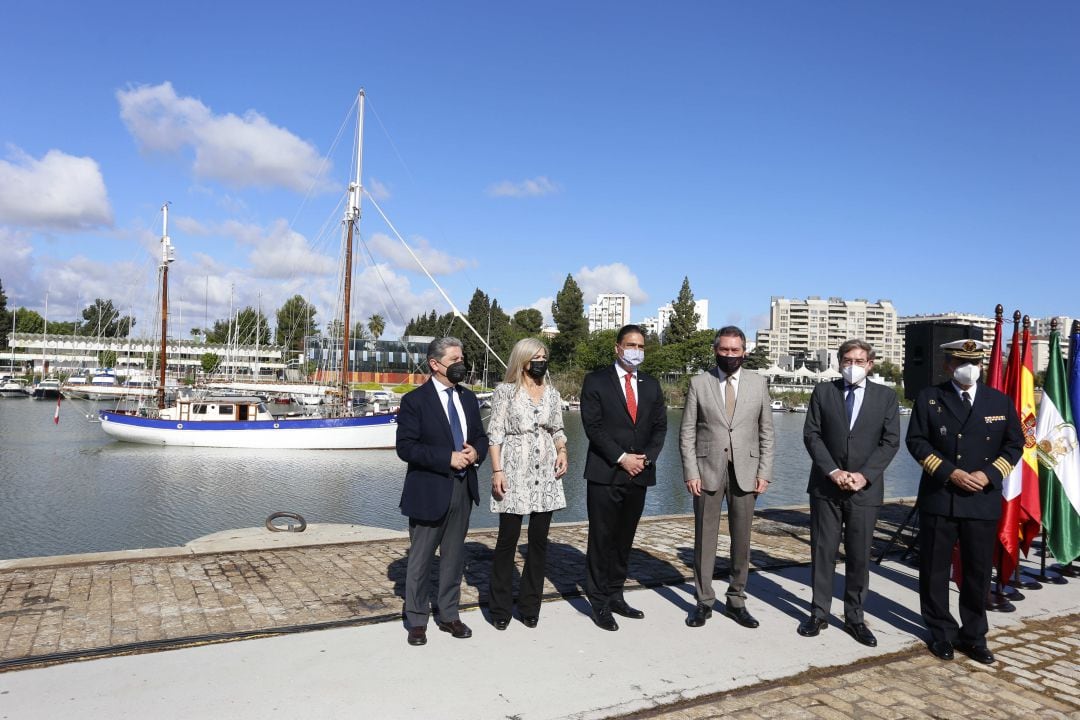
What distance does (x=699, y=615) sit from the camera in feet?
17.6

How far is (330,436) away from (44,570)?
28985 mm

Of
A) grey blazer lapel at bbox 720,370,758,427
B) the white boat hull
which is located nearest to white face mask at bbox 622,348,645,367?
grey blazer lapel at bbox 720,370,758,427

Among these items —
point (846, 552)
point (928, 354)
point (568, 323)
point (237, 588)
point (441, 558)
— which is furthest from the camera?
point (568, 323)

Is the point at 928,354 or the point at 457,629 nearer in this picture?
the point at 457,629

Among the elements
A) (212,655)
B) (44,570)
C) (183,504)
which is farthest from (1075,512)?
(183,504)

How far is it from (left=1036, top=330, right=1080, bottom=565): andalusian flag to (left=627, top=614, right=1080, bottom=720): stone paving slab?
2.19m

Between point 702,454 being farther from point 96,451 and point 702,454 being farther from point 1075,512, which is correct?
point 96,451

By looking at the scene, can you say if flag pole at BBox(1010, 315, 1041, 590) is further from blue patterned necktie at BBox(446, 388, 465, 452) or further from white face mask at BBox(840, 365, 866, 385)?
blue patterned necktie at BBox(446, 388, 465, 452)

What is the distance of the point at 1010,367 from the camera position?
24.0ft

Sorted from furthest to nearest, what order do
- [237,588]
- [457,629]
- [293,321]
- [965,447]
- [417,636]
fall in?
[293,321], [237,588], [965,447], [457,629], [417,636]

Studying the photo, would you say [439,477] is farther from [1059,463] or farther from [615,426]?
[1059,463]

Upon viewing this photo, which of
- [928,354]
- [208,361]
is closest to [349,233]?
[928,354]

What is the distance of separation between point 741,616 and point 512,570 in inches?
66.8

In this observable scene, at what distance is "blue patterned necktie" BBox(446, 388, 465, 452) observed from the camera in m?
5.09
